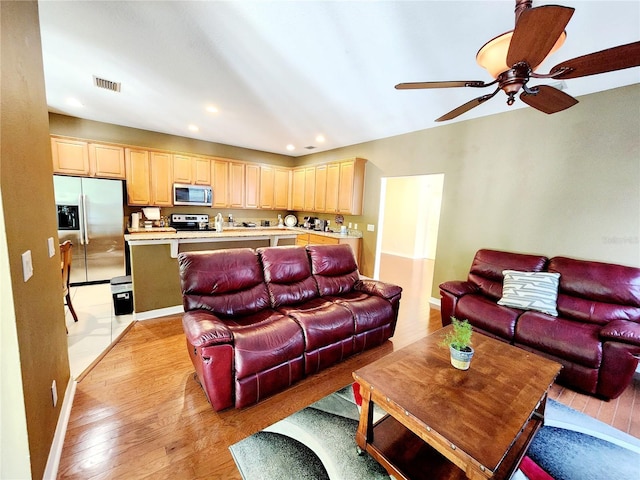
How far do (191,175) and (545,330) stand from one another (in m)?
5.95

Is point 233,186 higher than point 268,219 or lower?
higher

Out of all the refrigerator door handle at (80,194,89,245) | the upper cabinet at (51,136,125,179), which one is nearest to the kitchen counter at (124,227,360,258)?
the refrigerator door handle at (80,194,89,245)

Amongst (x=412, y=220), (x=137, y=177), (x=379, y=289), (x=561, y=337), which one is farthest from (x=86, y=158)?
(x=412, y=220)

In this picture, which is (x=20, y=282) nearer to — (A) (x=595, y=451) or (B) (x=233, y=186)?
(A) (x=595, y=451)

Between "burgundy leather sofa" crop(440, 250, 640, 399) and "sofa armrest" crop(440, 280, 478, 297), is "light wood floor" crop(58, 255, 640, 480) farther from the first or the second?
"sofa armrest" crop(440, 280, 478, 297)

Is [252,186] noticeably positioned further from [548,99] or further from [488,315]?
[548,99]

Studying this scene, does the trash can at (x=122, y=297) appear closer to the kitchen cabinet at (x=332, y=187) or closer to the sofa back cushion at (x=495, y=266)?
the kitchen cabinet at (x=332, y=187)

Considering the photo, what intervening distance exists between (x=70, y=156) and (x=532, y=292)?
6.86 meters

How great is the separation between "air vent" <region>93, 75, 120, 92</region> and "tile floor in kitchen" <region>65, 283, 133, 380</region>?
2837 mm

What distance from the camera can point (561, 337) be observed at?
2.33 m

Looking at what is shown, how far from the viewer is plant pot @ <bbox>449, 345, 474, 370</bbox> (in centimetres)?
166

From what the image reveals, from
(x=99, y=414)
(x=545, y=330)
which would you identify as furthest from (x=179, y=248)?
(x=545, y=330)

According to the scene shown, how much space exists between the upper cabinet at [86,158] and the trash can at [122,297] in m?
2.39

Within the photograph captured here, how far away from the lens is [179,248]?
346 centimetres
